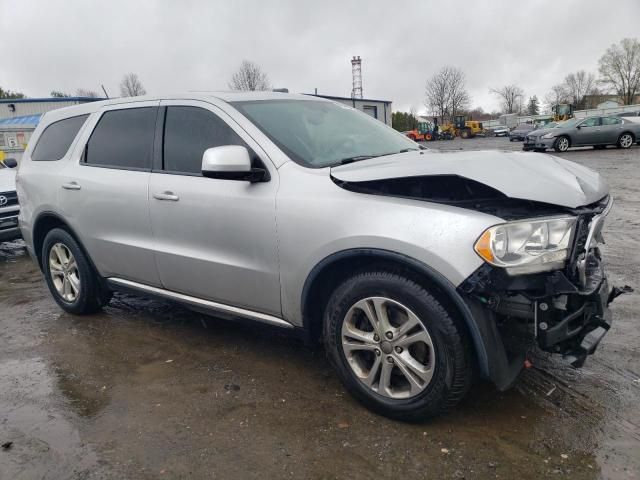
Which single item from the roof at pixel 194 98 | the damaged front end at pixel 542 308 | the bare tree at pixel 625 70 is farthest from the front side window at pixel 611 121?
the bare tree at pixel 625 70

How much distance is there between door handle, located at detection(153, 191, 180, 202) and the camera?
138 inches

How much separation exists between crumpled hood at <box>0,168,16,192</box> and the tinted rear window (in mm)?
3462

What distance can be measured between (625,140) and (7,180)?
22465 millimetres

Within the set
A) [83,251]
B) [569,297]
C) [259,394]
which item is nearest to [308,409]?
[259,394]

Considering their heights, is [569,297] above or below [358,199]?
below

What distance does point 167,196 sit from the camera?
354 centimetres

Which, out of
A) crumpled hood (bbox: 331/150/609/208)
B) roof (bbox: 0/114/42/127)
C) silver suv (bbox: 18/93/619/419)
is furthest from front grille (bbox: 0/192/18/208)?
roof (bbox: 0/114/42/127)

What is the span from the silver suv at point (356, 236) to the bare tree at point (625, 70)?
296 ft

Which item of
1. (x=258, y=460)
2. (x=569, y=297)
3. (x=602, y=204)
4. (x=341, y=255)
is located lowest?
(x=258, y=460)

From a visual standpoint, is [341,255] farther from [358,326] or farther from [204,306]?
[204,306]

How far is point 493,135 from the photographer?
6119 centimetres

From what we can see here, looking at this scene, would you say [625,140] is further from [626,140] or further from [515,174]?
[515,174]

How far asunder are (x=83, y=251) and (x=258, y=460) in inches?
105

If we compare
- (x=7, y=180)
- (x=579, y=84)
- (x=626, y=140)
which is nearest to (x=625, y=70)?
(x=579, y=84)
